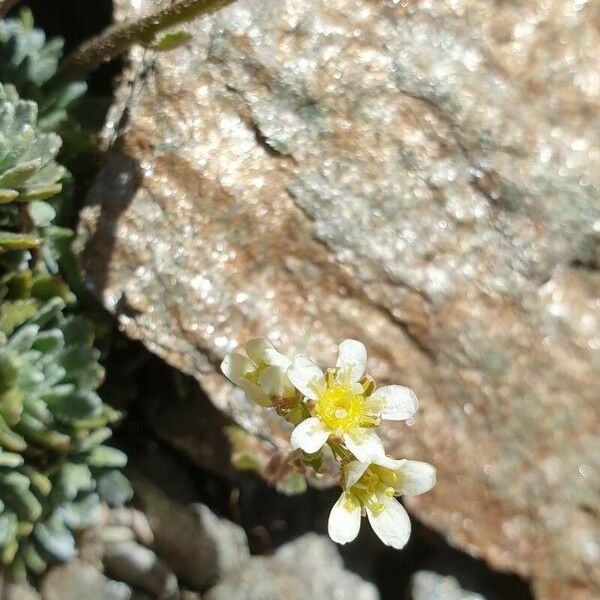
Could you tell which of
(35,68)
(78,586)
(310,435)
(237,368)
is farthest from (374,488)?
(35,68)

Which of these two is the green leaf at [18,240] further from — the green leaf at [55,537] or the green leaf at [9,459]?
the green leaf at [55,537]

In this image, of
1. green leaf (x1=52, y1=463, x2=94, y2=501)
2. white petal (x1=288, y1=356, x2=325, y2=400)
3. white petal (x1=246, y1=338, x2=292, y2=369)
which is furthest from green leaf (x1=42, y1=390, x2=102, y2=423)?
white petal (x1=288, y1=356, x2=325, y2=400)

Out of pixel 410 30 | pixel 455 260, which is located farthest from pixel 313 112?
pixel 455 260

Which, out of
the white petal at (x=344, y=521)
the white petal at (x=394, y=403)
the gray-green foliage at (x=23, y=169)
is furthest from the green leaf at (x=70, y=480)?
the white petal at (x=394, y=403)

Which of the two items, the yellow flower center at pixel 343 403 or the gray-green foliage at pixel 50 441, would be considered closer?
the yellow flower center at pixel 343 403

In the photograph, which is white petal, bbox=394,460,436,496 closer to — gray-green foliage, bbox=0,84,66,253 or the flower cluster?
the flower cluster

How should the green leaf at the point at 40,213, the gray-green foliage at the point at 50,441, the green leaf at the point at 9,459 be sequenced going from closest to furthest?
the green leaf at the point at 9,459
the gray-green foliage at the point at 50,441
the green leaf at the point at 40,213

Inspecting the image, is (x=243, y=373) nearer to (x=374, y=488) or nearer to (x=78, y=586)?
(x=374, y=488)

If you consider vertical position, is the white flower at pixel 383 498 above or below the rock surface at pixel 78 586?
above
